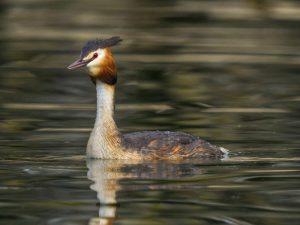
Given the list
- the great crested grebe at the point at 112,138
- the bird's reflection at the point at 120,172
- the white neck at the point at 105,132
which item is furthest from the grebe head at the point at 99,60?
the bird's reflection at the point at 120,172

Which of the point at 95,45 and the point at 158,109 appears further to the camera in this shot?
the point at 158,109

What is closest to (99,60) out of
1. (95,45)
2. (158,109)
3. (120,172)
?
(95,45)

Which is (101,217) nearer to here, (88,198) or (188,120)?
(88,198)

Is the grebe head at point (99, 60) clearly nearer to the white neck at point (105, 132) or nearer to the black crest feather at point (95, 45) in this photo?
the black crest feather at point (95, 45)

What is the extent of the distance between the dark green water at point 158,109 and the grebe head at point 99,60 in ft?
3.05

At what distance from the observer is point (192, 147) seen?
14047 millimetres

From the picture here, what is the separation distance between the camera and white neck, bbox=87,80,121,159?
13797 millimetres

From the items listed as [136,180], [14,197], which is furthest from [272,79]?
[14,197]

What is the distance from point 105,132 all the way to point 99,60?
0.80 m

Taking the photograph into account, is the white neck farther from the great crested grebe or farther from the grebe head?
the grebe head

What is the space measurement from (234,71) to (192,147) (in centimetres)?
771

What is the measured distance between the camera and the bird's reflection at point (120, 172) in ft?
39.8

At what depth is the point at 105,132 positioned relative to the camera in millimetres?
13875

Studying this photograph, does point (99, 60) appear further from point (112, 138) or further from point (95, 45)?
point (112, 138)
